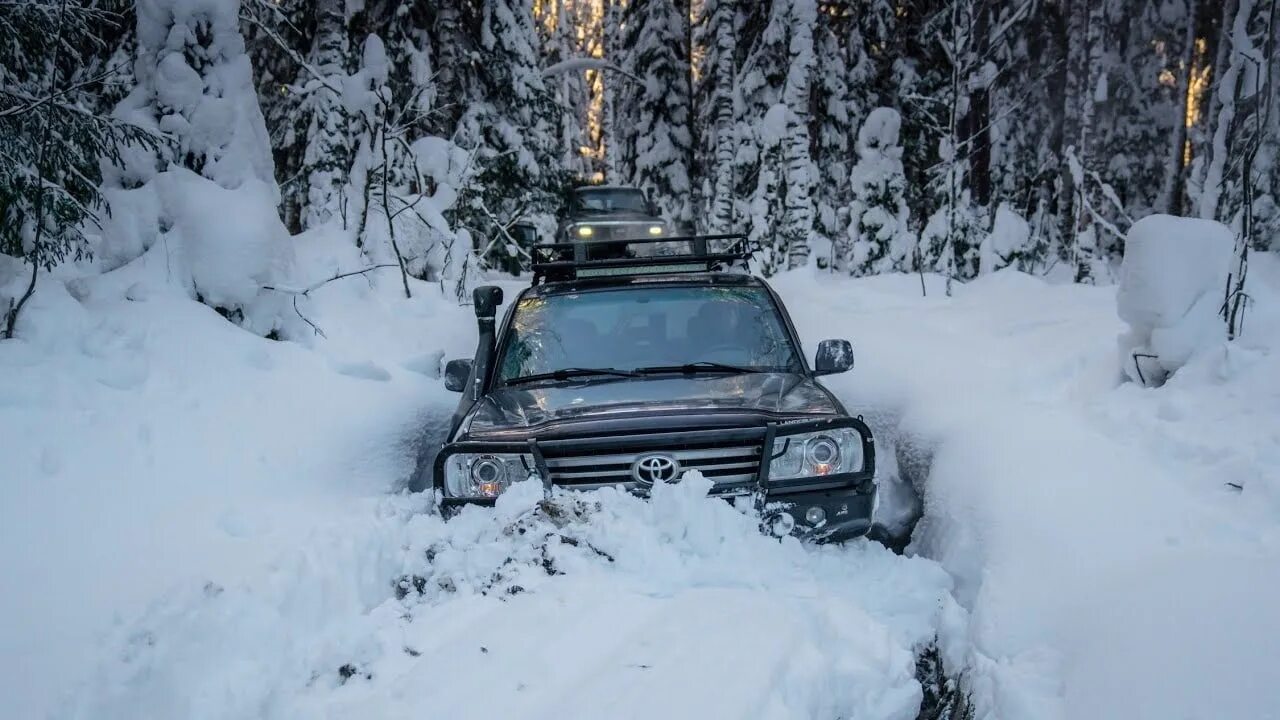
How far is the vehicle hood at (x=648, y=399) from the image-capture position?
397 cm

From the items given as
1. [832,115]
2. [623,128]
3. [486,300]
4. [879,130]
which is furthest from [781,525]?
[623,128]

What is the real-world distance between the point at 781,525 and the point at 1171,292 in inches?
134

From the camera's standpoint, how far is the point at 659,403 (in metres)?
4.02

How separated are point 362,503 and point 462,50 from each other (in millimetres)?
13852

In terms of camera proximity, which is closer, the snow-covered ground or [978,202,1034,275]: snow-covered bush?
the snow-covered ground

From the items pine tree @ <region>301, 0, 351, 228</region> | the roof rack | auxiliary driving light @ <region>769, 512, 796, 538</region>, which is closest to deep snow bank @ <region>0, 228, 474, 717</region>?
the roof rack

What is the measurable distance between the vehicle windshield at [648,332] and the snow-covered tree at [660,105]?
23381 millimetres

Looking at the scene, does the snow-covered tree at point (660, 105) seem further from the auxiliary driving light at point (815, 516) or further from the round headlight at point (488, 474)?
the auxiliary driving light at point (815, 516)

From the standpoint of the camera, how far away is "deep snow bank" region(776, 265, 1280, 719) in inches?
110

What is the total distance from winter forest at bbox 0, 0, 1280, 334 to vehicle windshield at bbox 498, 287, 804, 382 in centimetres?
297

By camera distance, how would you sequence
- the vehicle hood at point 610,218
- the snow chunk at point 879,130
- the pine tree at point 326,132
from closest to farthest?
the pine tree at point 326,132, the vehicle hood at point 610,218, the snow chunk at point 879,130

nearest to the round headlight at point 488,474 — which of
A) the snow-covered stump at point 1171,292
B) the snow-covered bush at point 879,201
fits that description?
the snow-covered stump at point 1171,292

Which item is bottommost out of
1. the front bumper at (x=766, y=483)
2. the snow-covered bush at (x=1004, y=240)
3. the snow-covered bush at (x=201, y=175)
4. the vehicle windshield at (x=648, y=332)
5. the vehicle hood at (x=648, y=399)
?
the snow-covered bush at (x=1004, y=240)

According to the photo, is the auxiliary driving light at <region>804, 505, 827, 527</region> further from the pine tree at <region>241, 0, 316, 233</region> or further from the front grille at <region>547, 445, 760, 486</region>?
the pine tree at <region>241, 0, 316, 233</region>
